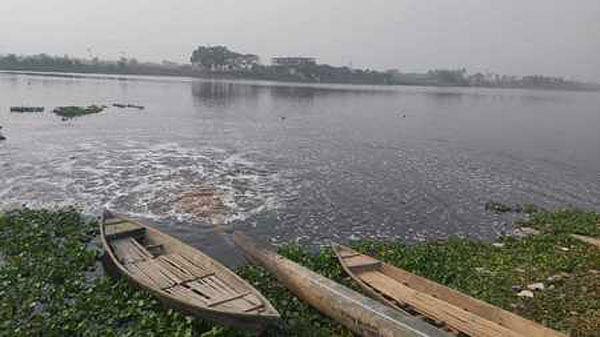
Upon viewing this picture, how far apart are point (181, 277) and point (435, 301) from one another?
709 centimetres

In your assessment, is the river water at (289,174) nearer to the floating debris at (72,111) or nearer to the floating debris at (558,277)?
the floating debris at (72,111)

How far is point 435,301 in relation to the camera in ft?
39.6

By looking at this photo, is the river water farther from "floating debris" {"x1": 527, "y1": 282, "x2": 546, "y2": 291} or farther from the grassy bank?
"floating debris" {"x1": 527, "y1": 282, "x2": 546, "y2": 291}

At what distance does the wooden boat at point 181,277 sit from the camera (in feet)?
34.7

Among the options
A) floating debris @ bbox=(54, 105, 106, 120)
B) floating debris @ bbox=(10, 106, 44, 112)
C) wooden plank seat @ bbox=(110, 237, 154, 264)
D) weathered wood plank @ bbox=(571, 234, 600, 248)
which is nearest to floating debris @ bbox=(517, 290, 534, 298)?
weathered wood plank @ bbox=(571, 234, 600, 248)

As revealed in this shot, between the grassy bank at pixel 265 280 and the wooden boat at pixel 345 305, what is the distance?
0.35 metres

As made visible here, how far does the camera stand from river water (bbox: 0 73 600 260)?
20875 mm

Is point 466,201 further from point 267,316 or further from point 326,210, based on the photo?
point 267,316

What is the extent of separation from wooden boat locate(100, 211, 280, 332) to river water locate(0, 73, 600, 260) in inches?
95.3

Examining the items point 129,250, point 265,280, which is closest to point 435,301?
point 265,280

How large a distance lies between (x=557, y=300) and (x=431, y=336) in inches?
240

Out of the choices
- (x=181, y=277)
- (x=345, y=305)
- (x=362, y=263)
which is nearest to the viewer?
(x=345, y=305)

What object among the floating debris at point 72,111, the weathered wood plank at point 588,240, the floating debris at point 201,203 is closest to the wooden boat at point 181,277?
the floating debris at point 201,203

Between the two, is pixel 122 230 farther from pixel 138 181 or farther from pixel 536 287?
pixel 536 287
